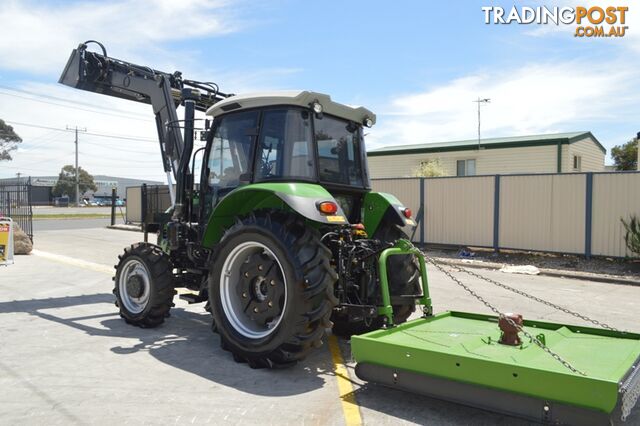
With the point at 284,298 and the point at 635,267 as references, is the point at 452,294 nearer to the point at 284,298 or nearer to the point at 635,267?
the point at 284,298

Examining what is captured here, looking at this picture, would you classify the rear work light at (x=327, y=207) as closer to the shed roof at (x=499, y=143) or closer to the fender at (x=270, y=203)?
the fender at (x=270, y=203)

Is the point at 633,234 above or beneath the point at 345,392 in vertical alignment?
above

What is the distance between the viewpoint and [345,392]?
4.16m

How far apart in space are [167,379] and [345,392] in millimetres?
1536

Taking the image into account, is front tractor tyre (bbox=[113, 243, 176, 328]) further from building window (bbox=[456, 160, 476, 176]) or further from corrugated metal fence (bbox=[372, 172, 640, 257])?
building window (bbox=[456, 160, 476, 176])

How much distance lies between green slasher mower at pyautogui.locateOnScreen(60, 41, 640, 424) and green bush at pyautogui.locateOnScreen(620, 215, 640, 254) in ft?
28.1

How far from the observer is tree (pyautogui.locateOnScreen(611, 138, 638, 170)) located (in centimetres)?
3338

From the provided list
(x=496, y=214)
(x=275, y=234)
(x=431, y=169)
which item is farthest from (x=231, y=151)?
(x=431, y=169)

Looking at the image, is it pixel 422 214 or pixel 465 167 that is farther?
pixel 465 167

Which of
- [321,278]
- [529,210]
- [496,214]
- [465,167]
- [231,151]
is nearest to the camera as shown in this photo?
[321,278]

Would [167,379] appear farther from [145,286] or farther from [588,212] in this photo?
[588,212]

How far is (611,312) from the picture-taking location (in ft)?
25.2

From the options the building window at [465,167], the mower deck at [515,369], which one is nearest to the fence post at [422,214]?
the building window at [465,167]

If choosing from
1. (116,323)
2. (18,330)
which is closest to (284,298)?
(116,323)
